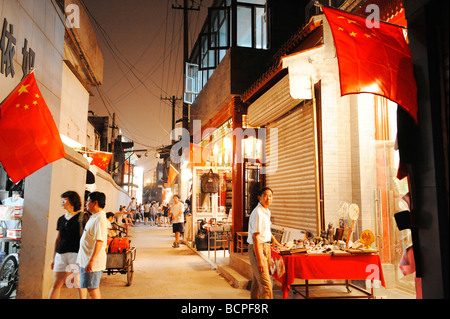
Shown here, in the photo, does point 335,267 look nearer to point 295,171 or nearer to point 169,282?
point 295,171

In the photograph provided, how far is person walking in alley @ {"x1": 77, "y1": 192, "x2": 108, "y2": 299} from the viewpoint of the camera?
17.1 feet

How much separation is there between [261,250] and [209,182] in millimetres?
9270

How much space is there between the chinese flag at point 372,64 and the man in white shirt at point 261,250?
252cm

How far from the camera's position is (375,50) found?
14.5 ft

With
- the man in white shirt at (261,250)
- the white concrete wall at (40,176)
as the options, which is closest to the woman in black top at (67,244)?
the white concrete wall at (40,176)

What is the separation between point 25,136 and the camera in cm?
564

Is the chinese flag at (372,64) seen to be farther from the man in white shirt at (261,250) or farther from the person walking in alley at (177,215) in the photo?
the person walking in alley at (177,215)

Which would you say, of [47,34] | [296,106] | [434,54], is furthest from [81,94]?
[434,54]

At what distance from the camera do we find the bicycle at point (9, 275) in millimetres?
6758

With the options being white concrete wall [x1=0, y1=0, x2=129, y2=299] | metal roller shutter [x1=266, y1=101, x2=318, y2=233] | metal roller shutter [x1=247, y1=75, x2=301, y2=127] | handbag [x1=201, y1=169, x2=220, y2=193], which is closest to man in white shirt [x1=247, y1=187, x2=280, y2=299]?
metal roller shutter [x1=266, y1=101, x2=318, y2=233]

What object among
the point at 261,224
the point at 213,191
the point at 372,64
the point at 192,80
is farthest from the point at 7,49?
the point at 192,80

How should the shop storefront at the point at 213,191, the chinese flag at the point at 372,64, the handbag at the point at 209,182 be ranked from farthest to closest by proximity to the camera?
the handbag at the point at 209,182 → the shop storefront at the point at 213,191 → the chinese flag at the point at 372,64

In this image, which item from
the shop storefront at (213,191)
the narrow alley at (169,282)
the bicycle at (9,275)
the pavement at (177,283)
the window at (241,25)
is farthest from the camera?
the shop storefront at (213,191)

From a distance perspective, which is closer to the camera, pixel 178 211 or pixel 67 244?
pixel 67 244
